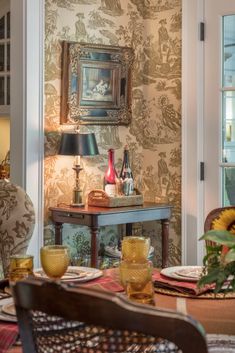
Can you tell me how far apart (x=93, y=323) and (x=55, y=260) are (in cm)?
90

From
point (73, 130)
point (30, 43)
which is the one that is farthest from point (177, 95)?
point (30, 43)

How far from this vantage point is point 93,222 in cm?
393

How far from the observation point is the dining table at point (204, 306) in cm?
174

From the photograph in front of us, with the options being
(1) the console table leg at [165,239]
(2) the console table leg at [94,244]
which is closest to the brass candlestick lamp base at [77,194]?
(2) the console table leg at [94,244]

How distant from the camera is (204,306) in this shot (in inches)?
76.2

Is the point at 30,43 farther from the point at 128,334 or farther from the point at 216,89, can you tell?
the point at 128,334

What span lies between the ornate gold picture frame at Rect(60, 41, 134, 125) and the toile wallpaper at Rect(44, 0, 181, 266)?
0.05 metres

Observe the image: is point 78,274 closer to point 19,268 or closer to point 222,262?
point 19,268

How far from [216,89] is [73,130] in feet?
3.17

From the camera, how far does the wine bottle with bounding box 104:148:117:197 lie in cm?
430

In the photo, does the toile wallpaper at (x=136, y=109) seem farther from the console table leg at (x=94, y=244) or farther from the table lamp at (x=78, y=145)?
the console table leg at (x=94, y=244)

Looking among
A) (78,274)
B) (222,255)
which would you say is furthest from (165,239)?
(222,255)

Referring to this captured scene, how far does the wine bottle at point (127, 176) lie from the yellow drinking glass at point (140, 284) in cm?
253

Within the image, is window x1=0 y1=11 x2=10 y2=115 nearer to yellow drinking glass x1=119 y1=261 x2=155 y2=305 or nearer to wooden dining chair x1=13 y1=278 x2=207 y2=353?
yellow drinking glass x1=119 y1=261 x2=155 y2=305
